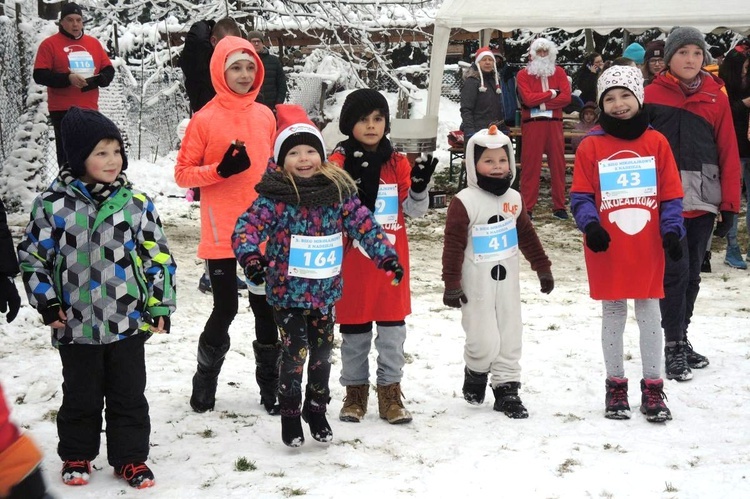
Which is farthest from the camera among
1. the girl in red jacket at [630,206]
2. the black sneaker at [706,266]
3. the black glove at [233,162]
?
the black sneaker at [706,266]

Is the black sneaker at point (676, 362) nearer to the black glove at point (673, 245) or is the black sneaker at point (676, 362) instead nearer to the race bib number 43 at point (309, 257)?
the black glove at point (673, 245)

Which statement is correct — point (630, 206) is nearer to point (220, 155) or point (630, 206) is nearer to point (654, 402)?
point (654, 402)

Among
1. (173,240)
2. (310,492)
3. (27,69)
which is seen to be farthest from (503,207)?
(27,69)

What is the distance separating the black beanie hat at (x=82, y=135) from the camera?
148 inches

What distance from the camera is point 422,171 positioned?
14.9ft

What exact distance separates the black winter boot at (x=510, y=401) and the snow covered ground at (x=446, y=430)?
7cm

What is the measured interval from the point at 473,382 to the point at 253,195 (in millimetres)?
1482

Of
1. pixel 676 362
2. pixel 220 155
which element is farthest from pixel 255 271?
pixel 676 362

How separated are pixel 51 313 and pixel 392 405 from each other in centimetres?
179

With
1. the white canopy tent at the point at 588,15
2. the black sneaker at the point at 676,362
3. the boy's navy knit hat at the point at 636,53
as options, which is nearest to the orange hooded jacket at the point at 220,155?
the black sneaker at the point at 676,362

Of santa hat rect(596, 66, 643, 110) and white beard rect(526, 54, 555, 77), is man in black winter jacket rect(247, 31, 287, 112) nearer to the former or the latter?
white beard rect(526, 54, 555, 77)

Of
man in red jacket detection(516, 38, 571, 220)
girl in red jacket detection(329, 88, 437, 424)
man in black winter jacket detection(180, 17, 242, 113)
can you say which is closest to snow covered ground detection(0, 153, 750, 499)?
girl in red jacket detection(329, 88, 437, 424)

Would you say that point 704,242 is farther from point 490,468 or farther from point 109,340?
point 109,340

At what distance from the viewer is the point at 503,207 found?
4.78m
